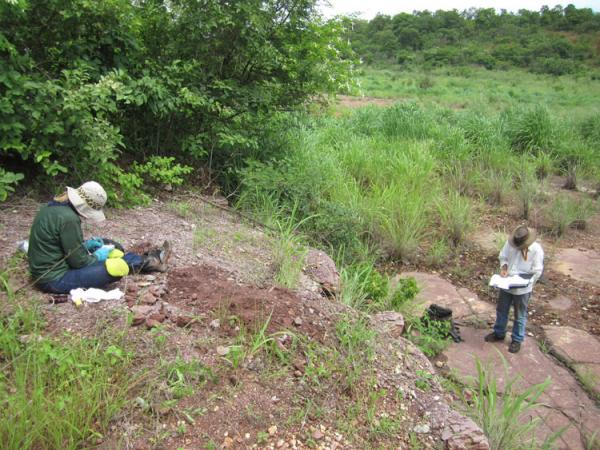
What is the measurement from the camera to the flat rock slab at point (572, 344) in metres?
4.05

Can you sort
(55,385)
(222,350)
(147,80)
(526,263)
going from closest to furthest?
(55,385) < (222,350) < (526,263) < (147,80)

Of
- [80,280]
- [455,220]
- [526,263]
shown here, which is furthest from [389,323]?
[455,220]

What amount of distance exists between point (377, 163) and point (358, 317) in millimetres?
4106

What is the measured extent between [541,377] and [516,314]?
0.55 m

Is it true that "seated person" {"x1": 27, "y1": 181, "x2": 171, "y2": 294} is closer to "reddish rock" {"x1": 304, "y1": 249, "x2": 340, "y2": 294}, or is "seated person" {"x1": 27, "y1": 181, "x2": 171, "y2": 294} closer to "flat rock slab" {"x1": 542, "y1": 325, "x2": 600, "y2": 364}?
"reddish rock" {"x1": 304, "y1": 249, "x2": 340, "y2": 294}

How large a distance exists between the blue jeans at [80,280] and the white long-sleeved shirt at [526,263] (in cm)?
326

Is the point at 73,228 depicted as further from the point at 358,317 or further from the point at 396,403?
the point at 396,403

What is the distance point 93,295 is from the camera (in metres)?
3.04

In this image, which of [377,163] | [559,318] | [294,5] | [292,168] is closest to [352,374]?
[559,318]

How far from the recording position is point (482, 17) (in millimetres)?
44875

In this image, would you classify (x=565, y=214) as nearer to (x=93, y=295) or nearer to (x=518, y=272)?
(x=518, y=272)

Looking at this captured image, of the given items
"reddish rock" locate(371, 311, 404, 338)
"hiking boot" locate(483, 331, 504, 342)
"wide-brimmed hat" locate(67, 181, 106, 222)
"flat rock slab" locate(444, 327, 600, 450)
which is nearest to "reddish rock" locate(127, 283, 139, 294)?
"wide-brimmed hat" locate(67, 181, 106, 222)

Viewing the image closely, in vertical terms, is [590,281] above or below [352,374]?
below

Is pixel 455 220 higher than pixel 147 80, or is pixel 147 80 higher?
pixel 147 80
